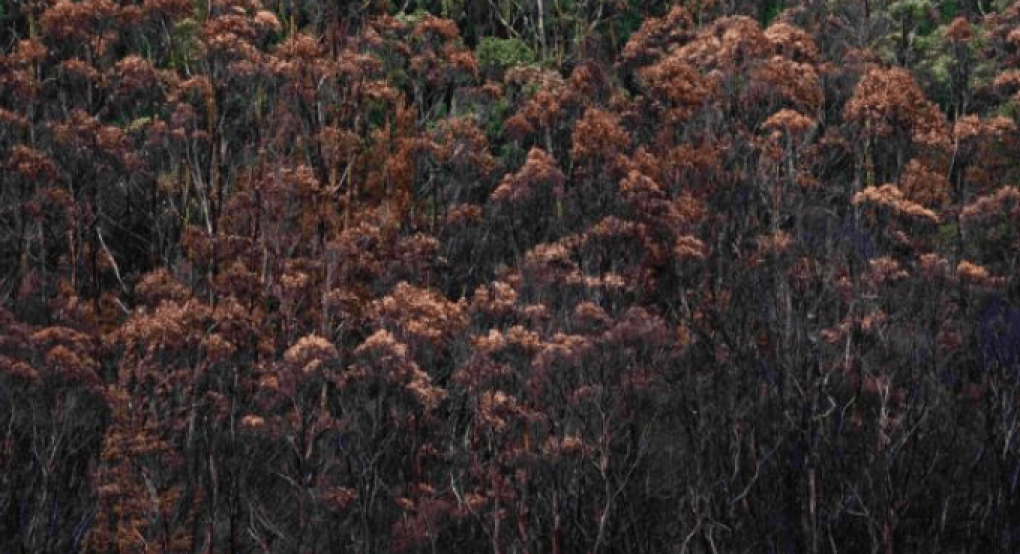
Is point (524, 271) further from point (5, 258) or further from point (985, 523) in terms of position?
point (5, 258)

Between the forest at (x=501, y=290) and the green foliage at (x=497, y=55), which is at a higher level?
the green foliage at (x=497, y=55)

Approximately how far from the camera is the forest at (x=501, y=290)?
1224 inches

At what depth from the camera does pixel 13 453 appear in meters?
31.0

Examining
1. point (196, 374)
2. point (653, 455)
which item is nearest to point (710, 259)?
point (653, 455)

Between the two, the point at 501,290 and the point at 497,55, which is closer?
the point at 501,290

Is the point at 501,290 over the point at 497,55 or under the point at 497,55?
under

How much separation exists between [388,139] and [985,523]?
20400 millimetres

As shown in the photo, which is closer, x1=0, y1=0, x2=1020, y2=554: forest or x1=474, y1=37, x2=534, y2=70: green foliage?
x1=0, y1=0, x2=1020, y2=554: forest

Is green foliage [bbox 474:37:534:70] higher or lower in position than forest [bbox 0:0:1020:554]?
higher

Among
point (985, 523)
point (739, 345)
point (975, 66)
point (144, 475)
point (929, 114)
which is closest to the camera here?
point (144, 475)

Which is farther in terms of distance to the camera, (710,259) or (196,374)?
(710,259)

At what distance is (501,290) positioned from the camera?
32.8 m

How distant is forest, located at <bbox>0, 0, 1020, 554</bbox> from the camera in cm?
3108

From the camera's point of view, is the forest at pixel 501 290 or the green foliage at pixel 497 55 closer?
the forest at pixel 501 290
